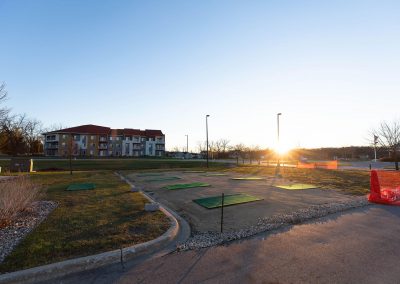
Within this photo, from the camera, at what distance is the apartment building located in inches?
2776

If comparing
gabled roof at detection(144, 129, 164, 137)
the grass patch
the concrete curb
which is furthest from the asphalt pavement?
gabled roof at detection(144, 129, 164, 137)

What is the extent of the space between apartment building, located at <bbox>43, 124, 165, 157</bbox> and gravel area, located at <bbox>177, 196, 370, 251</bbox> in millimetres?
68435

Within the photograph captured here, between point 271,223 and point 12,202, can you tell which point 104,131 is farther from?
point 271,223

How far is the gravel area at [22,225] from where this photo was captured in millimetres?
4533

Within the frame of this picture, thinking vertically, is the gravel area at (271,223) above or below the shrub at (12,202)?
below

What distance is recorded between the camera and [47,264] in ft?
12.3

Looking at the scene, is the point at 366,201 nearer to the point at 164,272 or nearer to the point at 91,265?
the point at 164,272

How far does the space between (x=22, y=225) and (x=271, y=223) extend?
621 cm

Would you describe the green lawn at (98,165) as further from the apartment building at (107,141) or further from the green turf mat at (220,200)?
the apartment building at (107,141)

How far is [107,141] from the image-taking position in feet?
246

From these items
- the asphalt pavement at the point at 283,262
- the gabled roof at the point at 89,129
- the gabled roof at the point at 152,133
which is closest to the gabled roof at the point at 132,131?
the gabled roof at the point at 152,133

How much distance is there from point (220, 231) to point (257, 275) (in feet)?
6.92

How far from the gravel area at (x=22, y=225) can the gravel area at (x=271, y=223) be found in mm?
3205

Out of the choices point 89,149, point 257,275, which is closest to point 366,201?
point 257,275
